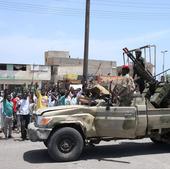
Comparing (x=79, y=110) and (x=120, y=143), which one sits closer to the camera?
(x=79, y=110)

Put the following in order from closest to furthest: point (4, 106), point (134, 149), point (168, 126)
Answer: point (168, 126)
point (134, 149)
point (4, 106)

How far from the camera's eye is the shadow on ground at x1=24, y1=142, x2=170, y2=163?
9976 millimetres

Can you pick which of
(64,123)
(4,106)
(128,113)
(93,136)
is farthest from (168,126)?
(4,106)

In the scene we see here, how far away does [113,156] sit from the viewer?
10227mm

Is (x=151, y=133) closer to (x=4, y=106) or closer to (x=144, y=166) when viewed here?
(x=144, y=166)

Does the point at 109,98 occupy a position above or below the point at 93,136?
above

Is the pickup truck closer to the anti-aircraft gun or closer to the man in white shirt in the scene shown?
the anti-aircraft gun

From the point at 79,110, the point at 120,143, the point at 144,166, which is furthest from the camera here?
the point at 120,143

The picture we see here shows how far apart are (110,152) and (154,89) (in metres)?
1.90

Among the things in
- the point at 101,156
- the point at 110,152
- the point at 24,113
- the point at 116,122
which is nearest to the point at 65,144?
the point at 101,156

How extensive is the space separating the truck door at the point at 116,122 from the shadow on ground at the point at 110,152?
577 mm

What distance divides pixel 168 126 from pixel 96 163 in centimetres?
213

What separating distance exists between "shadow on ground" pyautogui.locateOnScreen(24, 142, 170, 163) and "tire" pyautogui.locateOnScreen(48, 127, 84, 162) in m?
0.27

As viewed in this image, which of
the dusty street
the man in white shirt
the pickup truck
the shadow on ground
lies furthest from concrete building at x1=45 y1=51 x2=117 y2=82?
the pickup truck
